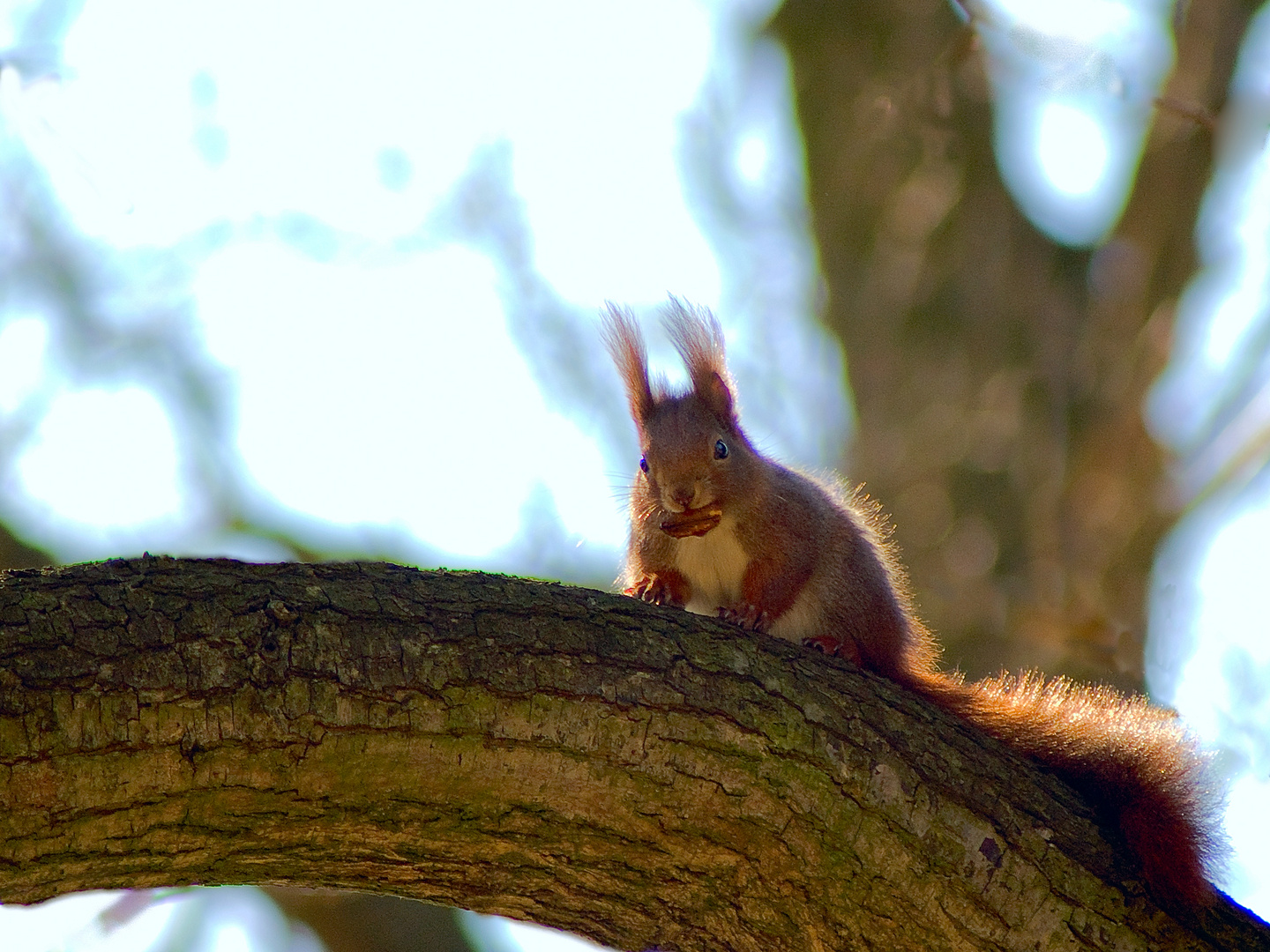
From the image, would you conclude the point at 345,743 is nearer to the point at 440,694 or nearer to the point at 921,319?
the point at 440,694

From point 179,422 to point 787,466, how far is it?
3.73m

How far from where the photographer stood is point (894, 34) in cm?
698

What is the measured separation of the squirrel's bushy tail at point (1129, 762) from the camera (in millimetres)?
2420

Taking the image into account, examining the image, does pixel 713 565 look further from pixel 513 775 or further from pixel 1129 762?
pixel 513 775

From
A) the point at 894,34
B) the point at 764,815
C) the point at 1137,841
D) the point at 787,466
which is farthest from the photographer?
the point at 894,34

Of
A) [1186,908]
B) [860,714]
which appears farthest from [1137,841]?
[860,714]

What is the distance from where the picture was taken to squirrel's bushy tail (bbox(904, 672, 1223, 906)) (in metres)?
2.42

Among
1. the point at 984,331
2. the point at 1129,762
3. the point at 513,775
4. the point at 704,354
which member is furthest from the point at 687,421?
the point at 984,331

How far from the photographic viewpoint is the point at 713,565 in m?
3.67

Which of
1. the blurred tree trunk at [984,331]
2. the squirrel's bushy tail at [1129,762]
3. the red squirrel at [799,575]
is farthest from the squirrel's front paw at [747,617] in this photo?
the blurred tree trunk at [984,331]

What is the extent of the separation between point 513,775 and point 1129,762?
1.33 meters

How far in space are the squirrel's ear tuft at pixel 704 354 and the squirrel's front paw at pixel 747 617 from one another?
0.78 meters

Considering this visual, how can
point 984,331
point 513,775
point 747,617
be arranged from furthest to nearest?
point 984,331, point 747,617, point 513,775

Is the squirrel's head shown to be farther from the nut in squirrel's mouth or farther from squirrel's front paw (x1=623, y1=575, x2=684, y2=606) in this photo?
squirrel's front paw (x1=623, y1=575, x2=684, y2=606)
